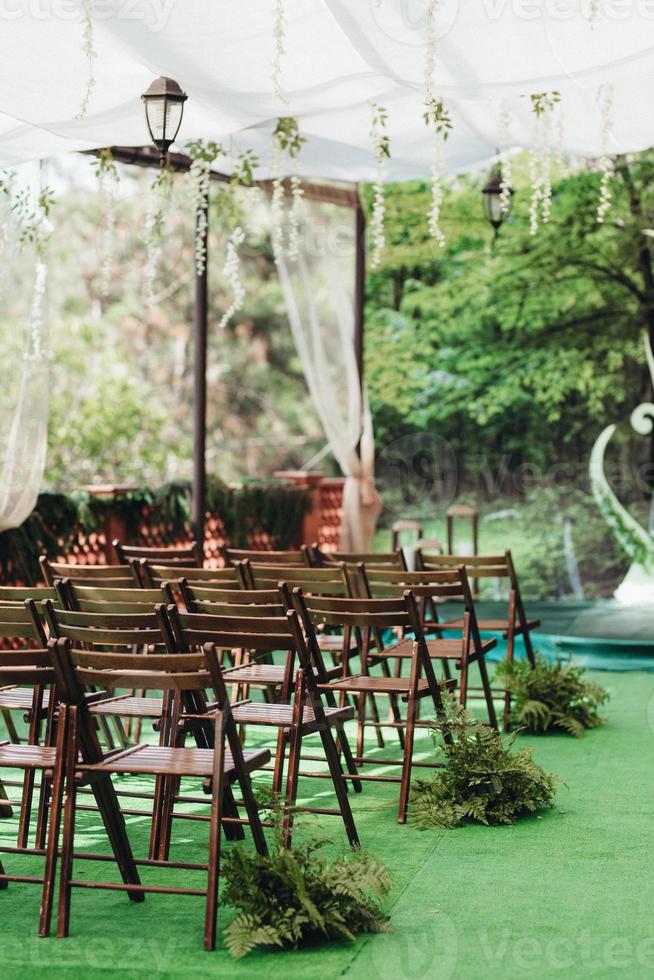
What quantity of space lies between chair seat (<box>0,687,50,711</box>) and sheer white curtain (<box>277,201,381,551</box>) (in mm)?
4578

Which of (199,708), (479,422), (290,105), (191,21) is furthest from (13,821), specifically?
(479,422)

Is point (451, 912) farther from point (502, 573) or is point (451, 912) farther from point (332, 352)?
point (332, 352)

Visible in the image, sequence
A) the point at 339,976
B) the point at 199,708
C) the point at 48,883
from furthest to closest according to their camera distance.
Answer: the point at 199,708 → the point at 48,883 → the point at 339,976

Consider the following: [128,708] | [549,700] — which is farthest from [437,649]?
[128,708]

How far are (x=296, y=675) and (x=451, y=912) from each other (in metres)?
0.87

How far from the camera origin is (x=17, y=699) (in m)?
4.62

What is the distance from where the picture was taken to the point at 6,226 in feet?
21.3

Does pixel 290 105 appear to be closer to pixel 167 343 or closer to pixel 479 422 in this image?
pixel 479 422

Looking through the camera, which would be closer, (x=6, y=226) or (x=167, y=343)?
(x=6, y=226)

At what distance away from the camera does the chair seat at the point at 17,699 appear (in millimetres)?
4527

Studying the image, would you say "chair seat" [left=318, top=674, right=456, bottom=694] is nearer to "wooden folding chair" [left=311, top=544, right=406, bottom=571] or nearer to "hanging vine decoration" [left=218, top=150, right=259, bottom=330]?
"wooden folding chair" [left=311, top=544, right=406, bottom=571]

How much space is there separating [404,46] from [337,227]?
19.7 feet

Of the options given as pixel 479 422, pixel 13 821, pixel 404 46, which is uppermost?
pixel 404 46

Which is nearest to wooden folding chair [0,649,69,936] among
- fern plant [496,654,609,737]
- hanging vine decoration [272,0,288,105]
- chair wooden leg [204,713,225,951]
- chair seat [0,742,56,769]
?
chair seat [0,742,56,769]
